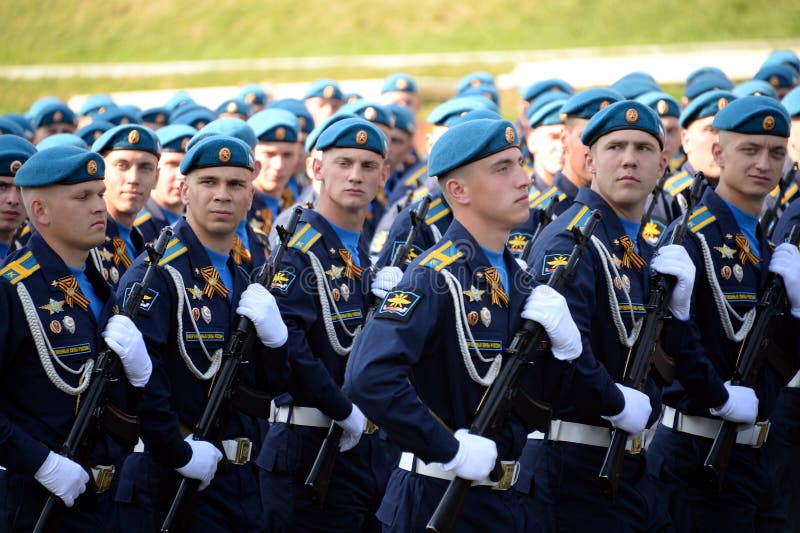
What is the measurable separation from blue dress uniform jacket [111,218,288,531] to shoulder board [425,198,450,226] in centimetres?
207

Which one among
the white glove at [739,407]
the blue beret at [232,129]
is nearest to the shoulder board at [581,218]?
the white glove at [739,407]

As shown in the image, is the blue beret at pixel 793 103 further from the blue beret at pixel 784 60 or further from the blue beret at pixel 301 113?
the blue beret at pixel 301 113

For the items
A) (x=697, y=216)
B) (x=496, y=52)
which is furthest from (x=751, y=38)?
(x=697, y=216)

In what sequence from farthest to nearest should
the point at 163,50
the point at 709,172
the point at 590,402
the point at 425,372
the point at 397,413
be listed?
the point at 163,50 < the point at 709,172 < the point at 590,402 < the point at 425,372 < the point at 397,413

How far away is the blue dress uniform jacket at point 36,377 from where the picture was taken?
4777mm

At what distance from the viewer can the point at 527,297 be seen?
4.73 metres

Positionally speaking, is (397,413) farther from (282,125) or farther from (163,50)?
(163,50)

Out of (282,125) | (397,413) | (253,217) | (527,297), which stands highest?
(282,125)

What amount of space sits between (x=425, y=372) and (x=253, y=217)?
4957mm

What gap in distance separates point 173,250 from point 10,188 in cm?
160

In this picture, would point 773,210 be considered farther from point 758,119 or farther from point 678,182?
point 678,182

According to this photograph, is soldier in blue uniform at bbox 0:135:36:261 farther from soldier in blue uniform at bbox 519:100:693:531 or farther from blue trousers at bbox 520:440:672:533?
blue trousers at bbox 520:440:672:533

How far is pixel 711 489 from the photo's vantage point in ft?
19.3

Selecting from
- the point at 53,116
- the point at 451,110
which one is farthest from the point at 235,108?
the point at 451,110
